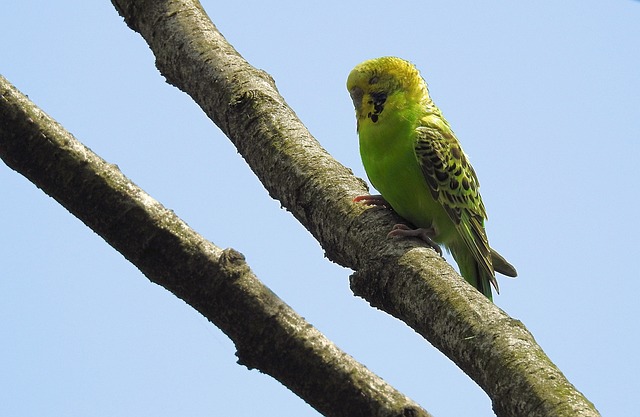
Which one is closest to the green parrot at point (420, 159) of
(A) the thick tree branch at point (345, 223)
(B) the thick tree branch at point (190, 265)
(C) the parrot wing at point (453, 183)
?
(C) the parrot wing at point (453, 183)

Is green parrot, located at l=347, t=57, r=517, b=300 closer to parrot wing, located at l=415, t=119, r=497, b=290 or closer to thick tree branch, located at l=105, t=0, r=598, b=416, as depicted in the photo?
parrot wing, located at l=415, t=119, r=497, b=290

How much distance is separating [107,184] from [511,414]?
142 cm

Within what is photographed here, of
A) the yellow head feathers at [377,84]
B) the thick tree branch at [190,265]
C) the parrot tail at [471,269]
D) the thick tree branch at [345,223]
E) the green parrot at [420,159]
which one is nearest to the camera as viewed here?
the thick tree branch at [190,265]

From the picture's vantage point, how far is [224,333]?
8.02ft

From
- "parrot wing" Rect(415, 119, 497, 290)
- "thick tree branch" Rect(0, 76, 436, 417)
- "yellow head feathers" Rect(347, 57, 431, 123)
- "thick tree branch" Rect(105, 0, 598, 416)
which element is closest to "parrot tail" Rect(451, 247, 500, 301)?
"parrot wing" Rect(415, 119, 497, 290)

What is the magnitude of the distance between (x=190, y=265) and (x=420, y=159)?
135 inches

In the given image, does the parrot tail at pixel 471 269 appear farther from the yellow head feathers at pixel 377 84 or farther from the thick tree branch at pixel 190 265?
the thick tree branch at pixel 190 265

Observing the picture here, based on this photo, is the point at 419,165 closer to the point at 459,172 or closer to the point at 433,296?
the point at 459,172

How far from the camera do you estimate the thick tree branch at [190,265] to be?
236 cm

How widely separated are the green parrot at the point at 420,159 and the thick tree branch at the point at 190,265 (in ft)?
10.1

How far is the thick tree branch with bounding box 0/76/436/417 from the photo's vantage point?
236 centimetres

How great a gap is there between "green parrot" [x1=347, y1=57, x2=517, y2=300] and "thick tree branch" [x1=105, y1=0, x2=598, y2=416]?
5.46 feet

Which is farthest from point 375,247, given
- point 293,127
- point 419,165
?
point 419,165

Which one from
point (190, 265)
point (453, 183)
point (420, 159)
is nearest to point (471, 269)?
point (453, 183)
